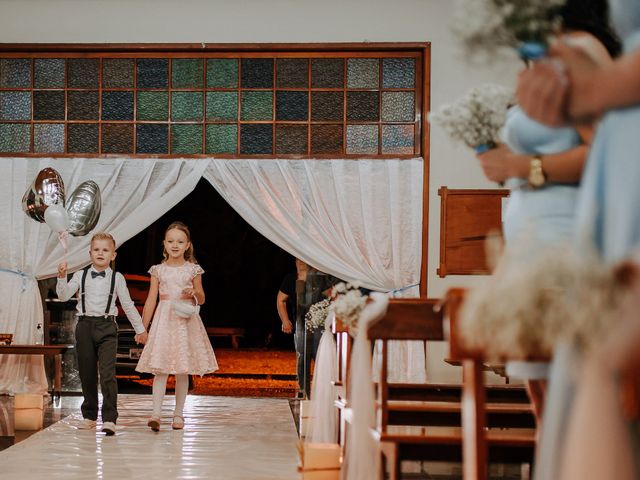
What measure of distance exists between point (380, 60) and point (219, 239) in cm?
670

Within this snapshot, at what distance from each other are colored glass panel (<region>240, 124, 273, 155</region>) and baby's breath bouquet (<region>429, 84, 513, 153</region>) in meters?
5.82

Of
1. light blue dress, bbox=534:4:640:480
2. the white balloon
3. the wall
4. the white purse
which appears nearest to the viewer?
light blue dress, bbox=534:4:640:480

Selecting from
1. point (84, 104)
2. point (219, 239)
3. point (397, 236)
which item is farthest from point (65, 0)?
point (219, 239)

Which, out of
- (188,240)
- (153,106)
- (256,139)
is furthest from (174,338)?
(153,106)

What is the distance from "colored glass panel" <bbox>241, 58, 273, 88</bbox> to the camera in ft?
27.8

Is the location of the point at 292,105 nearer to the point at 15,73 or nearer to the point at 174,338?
the point at 15,73

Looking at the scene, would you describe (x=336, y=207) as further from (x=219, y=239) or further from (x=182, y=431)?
(x=219, y=239)

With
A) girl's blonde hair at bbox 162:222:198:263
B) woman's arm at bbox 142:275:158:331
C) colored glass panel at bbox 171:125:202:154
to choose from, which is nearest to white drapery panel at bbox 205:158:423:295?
colored glass panel at bbox 171:125:202:154

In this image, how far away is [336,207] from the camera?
8.25m

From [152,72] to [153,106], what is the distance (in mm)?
336

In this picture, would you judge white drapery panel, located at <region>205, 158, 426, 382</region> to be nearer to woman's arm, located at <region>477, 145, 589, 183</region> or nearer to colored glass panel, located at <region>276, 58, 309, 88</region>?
colored glass panel, located at <region>276, 58, 309, 88</region>

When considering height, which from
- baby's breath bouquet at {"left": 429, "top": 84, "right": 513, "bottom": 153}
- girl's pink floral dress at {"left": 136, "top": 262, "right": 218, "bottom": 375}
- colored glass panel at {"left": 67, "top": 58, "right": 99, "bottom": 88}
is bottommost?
girl's pink floral dress at {"left": 136, "top": 262, "right": 218, "bottom": 375}

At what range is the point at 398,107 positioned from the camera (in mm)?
8484

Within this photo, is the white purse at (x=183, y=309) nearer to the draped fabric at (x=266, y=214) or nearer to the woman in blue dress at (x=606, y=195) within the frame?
the draped fabric at (x=266, y=214)
